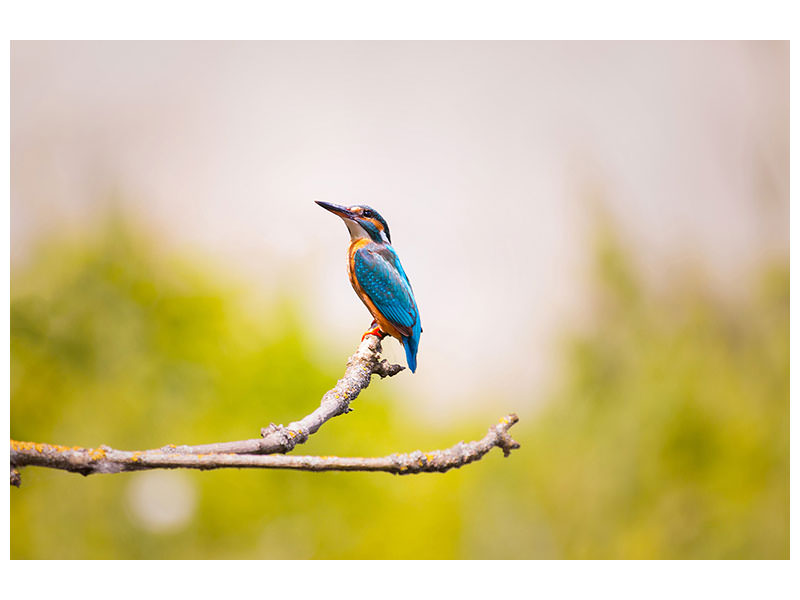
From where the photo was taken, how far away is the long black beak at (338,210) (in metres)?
2.12

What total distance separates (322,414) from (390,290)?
0.66m

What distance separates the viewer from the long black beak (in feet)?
6.97

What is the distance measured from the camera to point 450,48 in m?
2.34

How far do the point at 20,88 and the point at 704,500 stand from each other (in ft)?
10.2

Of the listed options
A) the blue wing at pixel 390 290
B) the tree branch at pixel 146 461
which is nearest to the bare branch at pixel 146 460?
the tree branch at pixel 146 461

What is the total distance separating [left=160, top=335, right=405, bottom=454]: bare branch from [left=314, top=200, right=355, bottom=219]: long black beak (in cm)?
43

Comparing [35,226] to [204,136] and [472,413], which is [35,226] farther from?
[472,413]

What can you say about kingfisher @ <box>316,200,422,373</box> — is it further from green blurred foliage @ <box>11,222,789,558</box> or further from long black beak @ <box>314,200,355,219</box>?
green blurred foliage @ <box>11,222,789,558</box>

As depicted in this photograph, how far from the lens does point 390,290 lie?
2074 millimetres

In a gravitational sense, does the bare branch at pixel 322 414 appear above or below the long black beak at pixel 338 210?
below

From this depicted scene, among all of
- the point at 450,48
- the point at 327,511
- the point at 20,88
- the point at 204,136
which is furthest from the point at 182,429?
the point at 450,48

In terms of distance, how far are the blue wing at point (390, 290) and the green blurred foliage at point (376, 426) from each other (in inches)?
11.8

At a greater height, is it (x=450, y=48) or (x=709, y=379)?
(x=450, y=48)

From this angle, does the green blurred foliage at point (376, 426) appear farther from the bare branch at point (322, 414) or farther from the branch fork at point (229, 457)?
the branch fork at point (229, 457)
